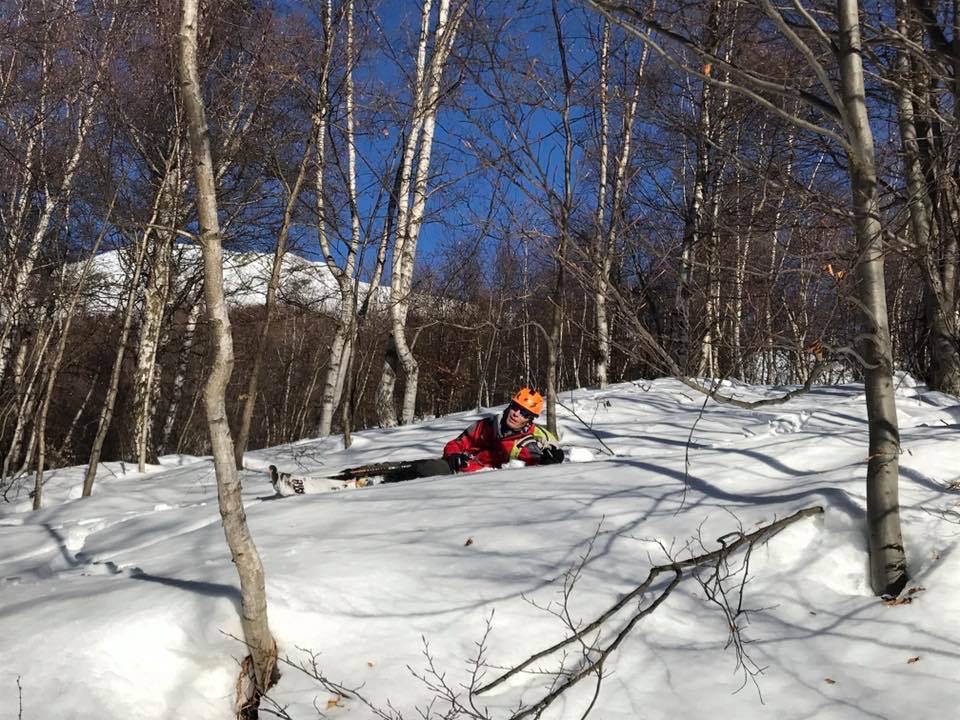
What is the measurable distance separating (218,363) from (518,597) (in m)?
1.70

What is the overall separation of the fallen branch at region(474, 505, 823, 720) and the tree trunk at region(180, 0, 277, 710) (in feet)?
3.17

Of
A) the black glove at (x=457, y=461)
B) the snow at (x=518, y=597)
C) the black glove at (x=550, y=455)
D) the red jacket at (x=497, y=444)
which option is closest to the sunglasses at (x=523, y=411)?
the red jacket at (x=497, y=444)

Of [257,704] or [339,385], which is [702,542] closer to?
[257,704]

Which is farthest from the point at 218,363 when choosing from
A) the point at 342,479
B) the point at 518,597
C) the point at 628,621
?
the point at 342,479

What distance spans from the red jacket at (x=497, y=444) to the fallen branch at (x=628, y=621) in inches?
109

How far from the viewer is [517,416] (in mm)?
6410

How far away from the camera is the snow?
2928 millimetres

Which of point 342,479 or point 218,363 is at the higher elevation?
point 218,363

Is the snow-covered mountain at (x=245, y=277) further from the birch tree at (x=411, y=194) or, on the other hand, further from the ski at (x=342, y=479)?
the ski at (x=342, y=479)

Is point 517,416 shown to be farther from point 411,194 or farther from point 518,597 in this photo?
point 411,194

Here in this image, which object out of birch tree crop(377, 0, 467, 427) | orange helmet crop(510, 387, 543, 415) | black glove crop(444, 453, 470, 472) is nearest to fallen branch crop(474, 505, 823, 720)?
orange helmet crop(510, 387, 543, 415)

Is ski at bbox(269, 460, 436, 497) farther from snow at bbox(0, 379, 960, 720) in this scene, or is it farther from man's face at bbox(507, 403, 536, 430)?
man's face at bbox(507, 403, 536, 430)

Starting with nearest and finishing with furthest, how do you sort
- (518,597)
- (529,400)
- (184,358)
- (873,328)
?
(873,328), (518,597), (529,400), (184,358)

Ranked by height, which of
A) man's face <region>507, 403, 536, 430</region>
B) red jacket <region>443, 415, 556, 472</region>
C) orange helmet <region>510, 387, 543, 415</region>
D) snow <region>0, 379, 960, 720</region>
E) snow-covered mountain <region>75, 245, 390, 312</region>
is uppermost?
snow-covered mountain <region>75, 245, 390, 312</region>
